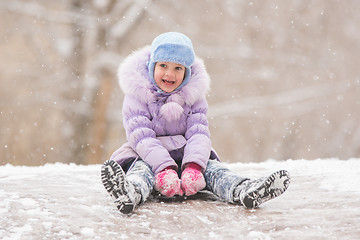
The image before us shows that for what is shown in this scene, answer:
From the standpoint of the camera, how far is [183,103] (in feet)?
11.6

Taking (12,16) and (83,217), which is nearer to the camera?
(83,217)

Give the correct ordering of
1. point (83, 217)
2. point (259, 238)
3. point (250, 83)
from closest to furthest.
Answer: point (259, 238) < point (83, 217) < point (250, 83)

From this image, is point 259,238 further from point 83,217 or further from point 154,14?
point 154,14

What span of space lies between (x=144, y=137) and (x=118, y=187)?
0.63 metres

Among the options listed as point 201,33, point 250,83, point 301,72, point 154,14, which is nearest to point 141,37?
point 154,14

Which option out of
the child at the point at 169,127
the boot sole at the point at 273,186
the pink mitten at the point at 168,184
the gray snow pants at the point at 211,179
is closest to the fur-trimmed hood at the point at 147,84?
the child at the point at 169,127

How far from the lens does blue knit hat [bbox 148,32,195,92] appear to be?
342cm

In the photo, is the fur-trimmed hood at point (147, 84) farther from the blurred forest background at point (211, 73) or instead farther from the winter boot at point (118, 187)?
the blurred forest background at point (211, 73)

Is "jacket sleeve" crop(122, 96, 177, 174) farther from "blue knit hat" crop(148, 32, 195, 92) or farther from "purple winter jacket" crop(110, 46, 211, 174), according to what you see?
"blue knit hat" crop(148, 32, 195, 92)

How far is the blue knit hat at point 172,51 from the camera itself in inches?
135

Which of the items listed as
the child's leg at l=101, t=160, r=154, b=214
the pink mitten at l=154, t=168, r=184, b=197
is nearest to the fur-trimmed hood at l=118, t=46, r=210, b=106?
the pink mitten at l=154, t=168, r=184, b=197

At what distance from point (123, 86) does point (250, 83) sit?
12.8 metres

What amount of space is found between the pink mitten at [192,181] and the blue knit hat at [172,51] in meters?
0.72

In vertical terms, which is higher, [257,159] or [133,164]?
[257,159]
